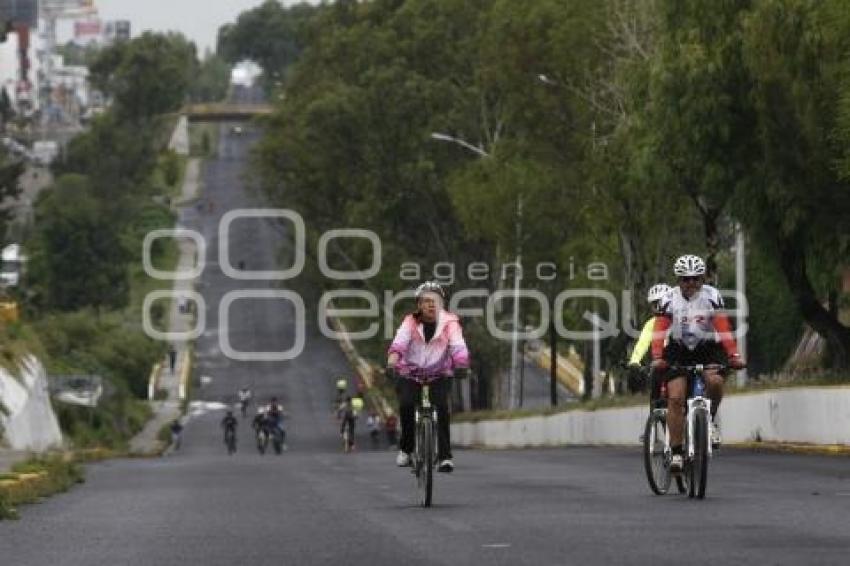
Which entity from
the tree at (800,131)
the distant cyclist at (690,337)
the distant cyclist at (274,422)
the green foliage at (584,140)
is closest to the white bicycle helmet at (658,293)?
the distant cyclist at (690,337)

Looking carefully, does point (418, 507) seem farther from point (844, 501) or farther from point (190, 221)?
point (190, 221)

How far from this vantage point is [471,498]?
22781 millimetres

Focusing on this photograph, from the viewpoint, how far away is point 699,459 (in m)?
20.5

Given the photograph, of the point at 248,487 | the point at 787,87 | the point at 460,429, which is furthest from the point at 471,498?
the point at 460,429

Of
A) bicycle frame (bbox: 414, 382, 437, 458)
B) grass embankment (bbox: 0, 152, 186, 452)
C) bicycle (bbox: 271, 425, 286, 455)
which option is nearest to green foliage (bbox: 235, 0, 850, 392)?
bicycle (bbox: 271, 425, 286, 455)

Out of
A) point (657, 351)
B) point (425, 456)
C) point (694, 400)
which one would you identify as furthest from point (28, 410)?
point (694, 400)

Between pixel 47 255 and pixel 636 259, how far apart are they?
314 ft

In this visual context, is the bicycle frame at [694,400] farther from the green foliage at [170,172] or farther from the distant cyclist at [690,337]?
the green foliage at [170,172]

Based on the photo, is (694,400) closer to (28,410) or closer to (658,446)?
(658,446)

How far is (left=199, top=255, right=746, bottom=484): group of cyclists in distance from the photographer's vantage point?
20.3 m

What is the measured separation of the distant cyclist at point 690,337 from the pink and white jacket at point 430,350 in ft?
5.83

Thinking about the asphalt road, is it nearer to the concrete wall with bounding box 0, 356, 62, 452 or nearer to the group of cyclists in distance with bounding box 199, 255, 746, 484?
the group of cyclists in distance with bounding box 199, 255, 746, 484

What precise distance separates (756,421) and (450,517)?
67.9 ft

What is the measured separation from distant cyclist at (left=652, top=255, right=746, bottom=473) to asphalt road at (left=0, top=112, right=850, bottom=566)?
82 cm
